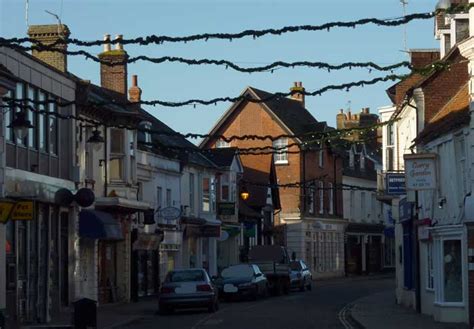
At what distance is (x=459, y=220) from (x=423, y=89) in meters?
6.57

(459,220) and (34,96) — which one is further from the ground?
(34,96)

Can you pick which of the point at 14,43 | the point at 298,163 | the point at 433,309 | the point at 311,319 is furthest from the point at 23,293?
the point at 298,163

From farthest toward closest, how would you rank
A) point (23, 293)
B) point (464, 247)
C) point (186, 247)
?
point (186, 247), point (23, 293), point (464, 247)

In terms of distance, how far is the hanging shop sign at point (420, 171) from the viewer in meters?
29.8

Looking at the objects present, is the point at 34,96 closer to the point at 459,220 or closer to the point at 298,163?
the point at 459,220

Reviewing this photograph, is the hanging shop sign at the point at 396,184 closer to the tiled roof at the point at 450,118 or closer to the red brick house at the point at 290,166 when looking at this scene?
the tiled roof at the point at 450,118

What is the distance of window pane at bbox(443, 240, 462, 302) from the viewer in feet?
97.5

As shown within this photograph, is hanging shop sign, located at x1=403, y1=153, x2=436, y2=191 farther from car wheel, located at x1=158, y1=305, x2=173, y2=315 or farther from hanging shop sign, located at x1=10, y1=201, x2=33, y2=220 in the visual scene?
hanging shop sign, located at x1=10, y1=201, x2=33, y2=220

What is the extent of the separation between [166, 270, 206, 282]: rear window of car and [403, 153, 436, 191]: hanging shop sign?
30.6 feet

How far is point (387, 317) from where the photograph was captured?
108ft

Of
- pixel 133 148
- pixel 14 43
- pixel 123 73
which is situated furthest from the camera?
pixel 123 73

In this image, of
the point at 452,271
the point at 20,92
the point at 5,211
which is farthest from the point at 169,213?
the point at 5,211

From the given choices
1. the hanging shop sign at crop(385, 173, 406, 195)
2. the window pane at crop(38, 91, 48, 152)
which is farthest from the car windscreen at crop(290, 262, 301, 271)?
the window pane at crop(38, 91, 48, 152)

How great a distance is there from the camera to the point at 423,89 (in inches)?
1339
